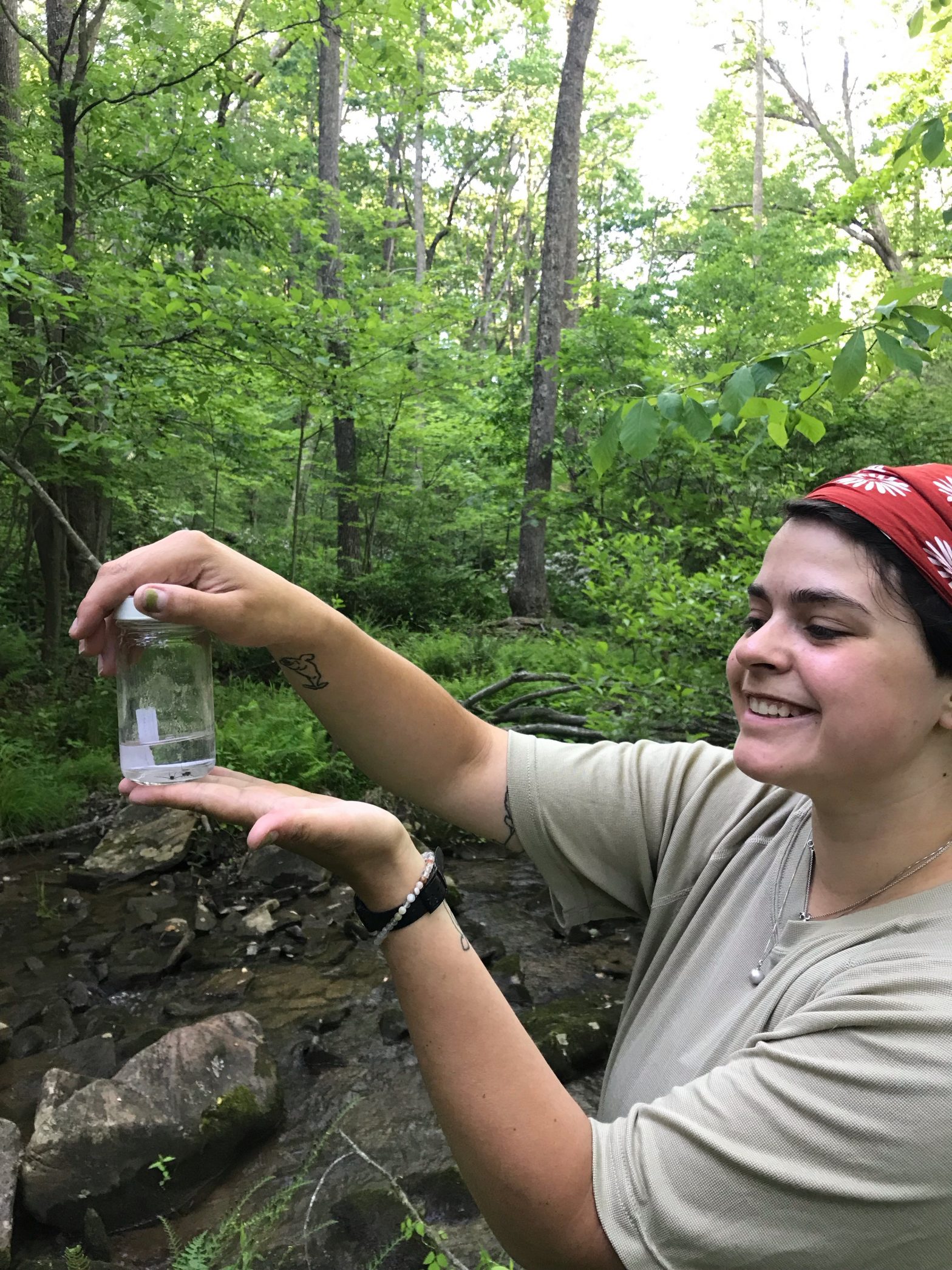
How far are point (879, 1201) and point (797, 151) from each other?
27.5 metres

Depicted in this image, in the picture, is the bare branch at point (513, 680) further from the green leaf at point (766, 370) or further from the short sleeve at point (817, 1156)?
the short sleeve at point (817, 1156)

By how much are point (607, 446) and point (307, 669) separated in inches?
49.6

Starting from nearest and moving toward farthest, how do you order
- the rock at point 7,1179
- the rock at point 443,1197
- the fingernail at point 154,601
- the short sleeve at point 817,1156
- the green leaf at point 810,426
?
the short sleeve at point 817,1156 < the fingernail at point 154,601 < the green leaf at point 810,426 < the rock at point 7,1179 < the rock at point 443,1197

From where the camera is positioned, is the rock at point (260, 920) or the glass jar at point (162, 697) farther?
the rock at point (260, 920)

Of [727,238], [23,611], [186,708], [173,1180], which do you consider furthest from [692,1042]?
[727,238]

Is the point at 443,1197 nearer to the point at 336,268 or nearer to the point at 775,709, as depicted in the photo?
the point at 775,709

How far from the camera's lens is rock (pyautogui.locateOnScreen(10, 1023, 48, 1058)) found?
4375mm

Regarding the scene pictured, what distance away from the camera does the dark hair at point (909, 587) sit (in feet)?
4.29

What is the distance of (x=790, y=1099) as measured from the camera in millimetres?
1056

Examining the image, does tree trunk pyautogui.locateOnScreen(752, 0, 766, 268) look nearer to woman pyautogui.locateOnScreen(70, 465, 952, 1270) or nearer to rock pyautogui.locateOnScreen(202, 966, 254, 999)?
rock pyautogui.locateOnScreen(202, 966, 254, 999)

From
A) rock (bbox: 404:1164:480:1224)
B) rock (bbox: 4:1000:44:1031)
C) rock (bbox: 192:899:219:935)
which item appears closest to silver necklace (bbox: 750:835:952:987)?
rock (bbox: 404:1164:480:1224)

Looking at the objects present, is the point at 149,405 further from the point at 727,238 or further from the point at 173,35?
the point at 727,238

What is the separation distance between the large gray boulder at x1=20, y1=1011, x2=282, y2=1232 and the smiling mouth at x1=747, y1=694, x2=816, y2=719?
3.30 metres

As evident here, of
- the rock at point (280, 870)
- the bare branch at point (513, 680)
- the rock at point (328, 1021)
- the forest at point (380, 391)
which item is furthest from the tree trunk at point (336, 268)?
the rock at point (328, 1021)
